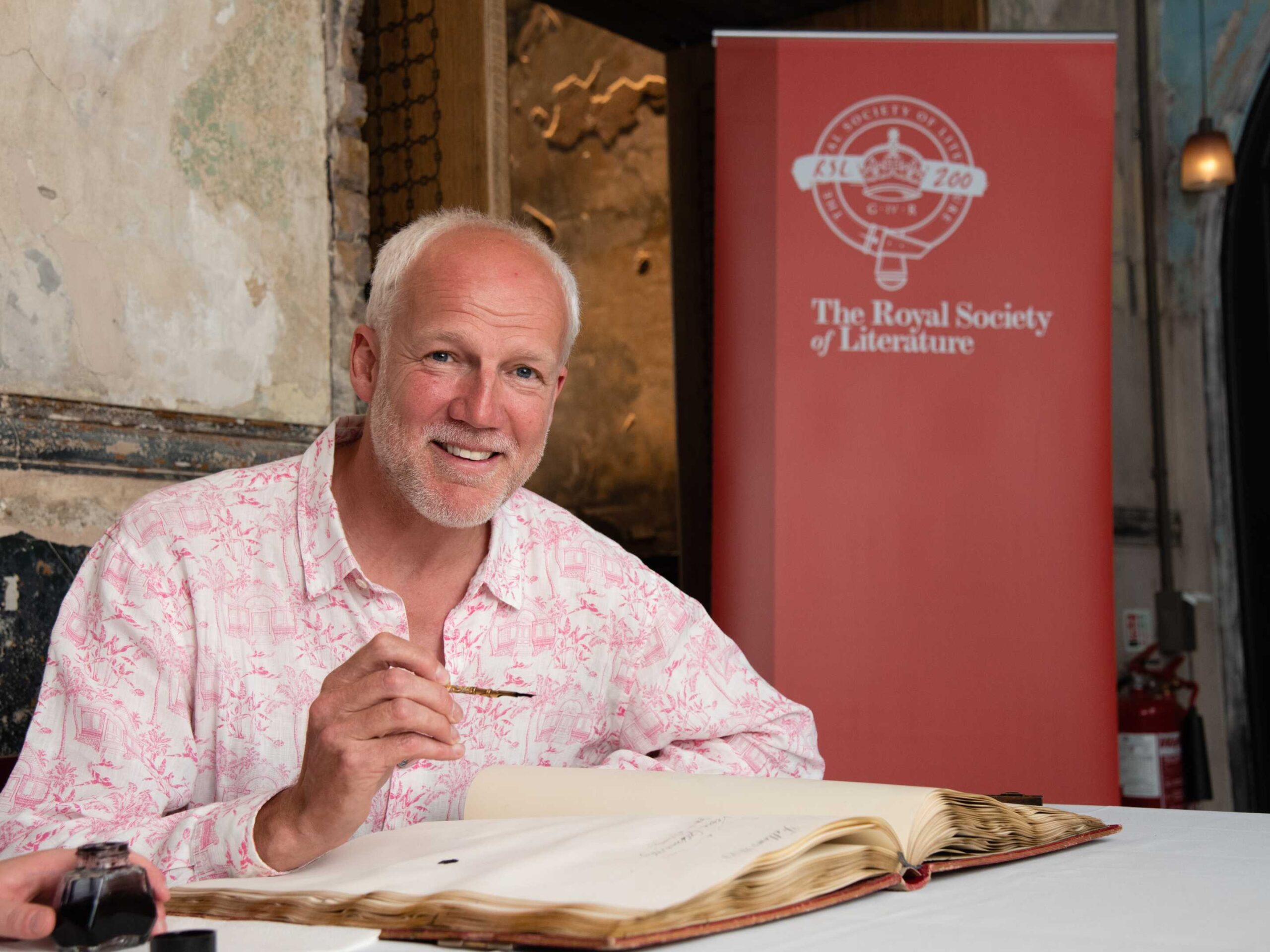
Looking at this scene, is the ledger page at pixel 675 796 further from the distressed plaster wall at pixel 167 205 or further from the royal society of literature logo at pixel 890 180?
the royal society of literature logo at pixel 890 180

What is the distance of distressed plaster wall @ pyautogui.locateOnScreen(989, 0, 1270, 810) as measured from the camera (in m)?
4.52

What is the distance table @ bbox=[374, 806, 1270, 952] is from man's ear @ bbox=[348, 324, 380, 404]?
1153 mm

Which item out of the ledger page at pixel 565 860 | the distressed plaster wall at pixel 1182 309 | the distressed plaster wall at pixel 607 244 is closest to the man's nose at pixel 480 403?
the ledger page at pixel 565 860

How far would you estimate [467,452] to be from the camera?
1.76 metres

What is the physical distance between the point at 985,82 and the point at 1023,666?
5.07 feet

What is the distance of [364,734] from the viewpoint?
1.14 m

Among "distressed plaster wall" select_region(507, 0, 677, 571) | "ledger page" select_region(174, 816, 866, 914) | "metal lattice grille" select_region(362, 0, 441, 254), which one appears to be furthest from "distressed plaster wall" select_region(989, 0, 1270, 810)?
"ledger page" select_region(174, 816, 866, 914)

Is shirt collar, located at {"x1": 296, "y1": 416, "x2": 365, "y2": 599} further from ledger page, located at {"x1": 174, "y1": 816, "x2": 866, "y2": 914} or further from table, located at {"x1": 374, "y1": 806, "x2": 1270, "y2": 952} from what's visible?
table, located at {"x1": 374, "y1": 806, "x2": 1270, "y2": 952}

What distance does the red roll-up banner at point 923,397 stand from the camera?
11.0ft

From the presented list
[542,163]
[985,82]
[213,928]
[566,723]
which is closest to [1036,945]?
[213,928]

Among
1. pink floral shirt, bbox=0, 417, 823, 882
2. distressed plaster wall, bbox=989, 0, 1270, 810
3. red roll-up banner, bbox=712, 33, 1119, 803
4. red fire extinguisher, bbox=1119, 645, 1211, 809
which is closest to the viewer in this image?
pink floral shirt, bbox=0, 417, 823, 882

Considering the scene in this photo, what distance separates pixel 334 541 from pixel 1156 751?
332cm

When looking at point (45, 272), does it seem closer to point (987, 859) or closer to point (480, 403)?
point (480, 403)

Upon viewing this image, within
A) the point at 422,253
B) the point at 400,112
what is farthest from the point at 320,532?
the point at 400,112
